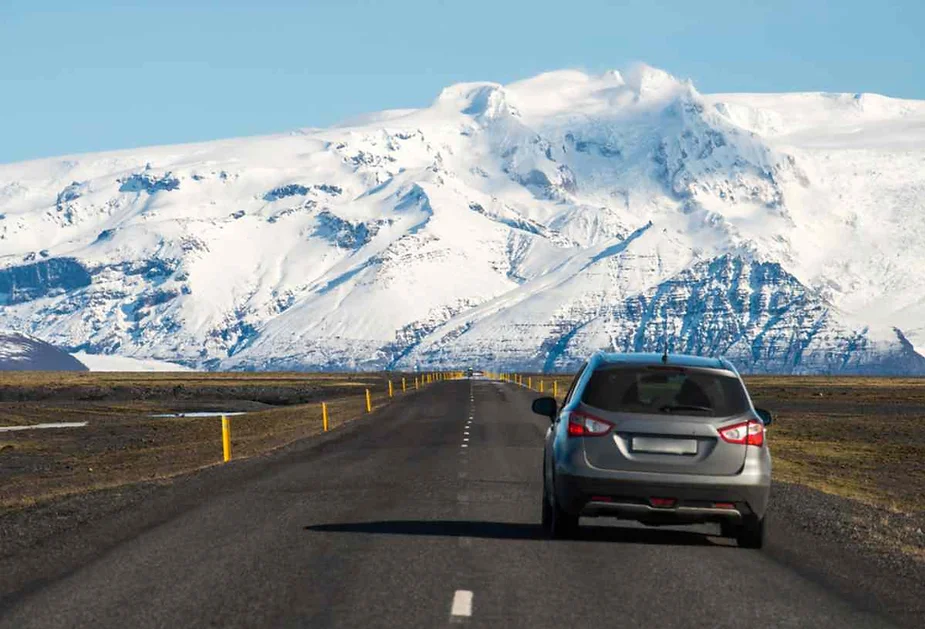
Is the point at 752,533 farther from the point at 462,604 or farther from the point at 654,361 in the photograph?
the point at 462,604

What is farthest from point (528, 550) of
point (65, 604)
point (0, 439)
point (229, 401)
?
point (229, 401)

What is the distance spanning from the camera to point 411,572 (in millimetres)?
14805

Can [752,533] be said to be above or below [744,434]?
below

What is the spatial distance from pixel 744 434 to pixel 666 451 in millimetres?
857

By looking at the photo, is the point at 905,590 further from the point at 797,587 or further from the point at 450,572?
the point at 450,572

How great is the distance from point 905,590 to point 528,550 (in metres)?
3.92

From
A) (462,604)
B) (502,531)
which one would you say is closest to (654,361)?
(502,531)

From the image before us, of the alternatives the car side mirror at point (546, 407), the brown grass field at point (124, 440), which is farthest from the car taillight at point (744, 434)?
the brown grass field at point (124, 440)

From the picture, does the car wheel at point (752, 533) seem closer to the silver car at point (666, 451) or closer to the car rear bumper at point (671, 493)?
the silver car at point (666, 451)

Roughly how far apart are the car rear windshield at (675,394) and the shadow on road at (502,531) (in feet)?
5.83

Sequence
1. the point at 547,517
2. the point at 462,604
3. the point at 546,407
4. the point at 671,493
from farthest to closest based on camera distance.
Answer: the point at 546,407 < the point at 547,517 < the point at 671,493 < the point at 462,604

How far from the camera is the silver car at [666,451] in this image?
54.1ft

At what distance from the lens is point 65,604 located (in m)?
13.2

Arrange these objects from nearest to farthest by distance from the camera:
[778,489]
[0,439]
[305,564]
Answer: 1. [305,564]
2. [778,489]
3. [0,439]
